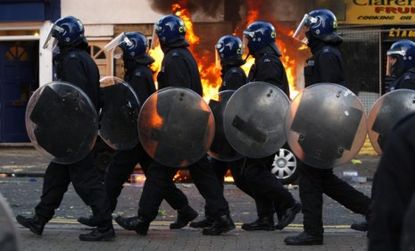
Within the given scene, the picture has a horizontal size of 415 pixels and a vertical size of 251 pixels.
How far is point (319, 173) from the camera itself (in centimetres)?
656

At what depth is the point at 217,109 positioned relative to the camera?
752cm

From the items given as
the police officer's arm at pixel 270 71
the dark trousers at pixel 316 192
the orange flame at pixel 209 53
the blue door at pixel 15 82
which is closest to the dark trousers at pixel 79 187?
the dark trousers at pixel 316 192

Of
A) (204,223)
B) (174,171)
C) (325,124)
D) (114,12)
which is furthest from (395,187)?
(114,12)

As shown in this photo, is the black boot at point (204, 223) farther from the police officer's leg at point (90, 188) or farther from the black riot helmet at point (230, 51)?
the black riot helmet at point (230, 51)

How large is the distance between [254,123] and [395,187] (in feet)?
15.4

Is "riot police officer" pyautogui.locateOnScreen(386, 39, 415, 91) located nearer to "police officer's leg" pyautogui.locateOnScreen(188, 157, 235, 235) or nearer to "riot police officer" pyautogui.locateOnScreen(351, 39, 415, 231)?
"riot police officer" pyautogui.locateOnScreen(351, 39, 415, 231)

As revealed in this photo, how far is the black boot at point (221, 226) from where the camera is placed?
6.93m

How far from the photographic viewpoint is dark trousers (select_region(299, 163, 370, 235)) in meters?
6.45

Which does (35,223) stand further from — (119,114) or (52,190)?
(119,114)

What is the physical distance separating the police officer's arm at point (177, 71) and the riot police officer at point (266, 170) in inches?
34.1

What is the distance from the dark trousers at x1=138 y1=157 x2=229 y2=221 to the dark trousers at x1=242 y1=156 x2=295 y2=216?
399 mm

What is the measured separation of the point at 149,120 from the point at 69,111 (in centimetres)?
73

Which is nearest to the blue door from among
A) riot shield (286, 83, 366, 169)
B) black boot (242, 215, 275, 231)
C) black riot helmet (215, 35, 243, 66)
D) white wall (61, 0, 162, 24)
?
white wall (61, 0, 162, 24)

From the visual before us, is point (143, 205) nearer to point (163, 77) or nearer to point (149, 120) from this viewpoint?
point (149, 120)
